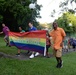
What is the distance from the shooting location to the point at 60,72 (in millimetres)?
10867

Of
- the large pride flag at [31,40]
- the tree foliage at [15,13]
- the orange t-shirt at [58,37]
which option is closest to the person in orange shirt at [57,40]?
the orange t-shirt at [58,37]

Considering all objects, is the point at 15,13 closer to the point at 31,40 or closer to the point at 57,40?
the point at 31,40

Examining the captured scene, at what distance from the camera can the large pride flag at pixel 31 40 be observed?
15633mm

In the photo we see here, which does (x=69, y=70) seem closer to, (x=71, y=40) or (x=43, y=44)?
(x=43, y=44)

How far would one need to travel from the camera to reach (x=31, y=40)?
640 inches

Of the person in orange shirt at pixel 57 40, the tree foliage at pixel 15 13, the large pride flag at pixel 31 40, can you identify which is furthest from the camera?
the tree foliage at pixel 15 13

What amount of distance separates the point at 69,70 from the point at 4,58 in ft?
10.7

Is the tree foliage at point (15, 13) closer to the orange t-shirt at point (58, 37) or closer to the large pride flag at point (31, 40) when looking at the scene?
the large pride flag at point (31, 40)

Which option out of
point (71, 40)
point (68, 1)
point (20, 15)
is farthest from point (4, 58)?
point (20, 15)

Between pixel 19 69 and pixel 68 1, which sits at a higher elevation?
pixel 68 1

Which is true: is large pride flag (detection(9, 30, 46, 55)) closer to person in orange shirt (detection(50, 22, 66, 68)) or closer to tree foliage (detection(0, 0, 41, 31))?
person in orange shirt (detection(50, 22, 66, 68))

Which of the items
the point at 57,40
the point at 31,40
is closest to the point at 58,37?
the point at 57,40

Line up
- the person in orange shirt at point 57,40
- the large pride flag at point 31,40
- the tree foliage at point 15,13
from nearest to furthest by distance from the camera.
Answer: the person in orange shirt at point 57,40, the large pride flag at point 31,40, the tree foliage at point 15,13

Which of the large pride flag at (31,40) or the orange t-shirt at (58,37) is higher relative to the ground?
the orange t-shirt at (58,37)
